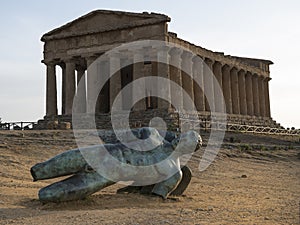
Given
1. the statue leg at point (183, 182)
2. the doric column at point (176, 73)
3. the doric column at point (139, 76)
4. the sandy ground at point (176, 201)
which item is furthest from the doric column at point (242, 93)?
the statue leg at point (183, 182)

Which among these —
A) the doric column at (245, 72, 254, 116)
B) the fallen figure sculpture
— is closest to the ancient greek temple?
the doric column at (245, 72, 254, 116)

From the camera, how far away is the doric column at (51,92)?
49.9m

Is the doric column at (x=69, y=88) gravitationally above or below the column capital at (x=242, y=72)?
below

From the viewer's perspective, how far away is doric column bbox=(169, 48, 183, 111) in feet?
146

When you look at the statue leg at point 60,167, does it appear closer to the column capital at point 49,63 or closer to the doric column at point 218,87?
the column capital at point 49,63

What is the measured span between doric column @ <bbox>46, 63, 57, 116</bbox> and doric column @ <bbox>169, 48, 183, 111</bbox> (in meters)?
13.8

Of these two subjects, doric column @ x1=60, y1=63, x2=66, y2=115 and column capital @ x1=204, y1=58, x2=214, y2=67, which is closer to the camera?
column capital @ x1=204, y1=58, x2=214, y2=67

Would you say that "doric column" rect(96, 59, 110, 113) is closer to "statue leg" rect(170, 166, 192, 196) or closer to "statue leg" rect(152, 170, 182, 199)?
"statue leg" rect(170, 166, 192, 196)

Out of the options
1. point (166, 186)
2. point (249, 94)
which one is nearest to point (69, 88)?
point (249, 94)

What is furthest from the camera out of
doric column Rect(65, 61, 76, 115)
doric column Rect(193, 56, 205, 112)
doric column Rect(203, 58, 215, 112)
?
doric column Rect(203, 58, 215, 112)

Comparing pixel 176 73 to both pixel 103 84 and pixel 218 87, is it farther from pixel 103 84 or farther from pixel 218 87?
pixel 218 87

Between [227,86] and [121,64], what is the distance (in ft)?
48.0

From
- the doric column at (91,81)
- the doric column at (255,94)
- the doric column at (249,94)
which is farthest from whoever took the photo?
the doric column at (255,94)

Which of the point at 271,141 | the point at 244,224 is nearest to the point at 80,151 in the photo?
the point at 244,224
